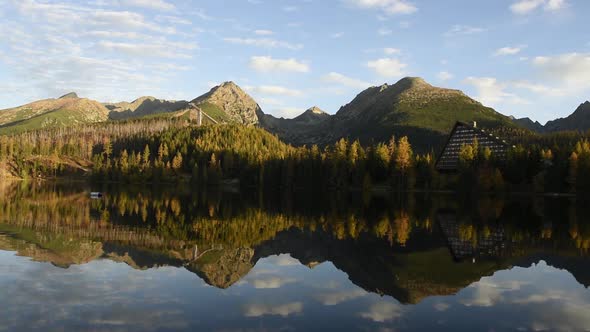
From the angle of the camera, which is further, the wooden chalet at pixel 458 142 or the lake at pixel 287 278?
the wooden chalet at pixel 458 142

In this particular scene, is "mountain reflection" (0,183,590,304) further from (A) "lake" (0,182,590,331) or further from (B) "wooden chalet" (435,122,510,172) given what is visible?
(B) "wooden chalet" (435,122,510,172)

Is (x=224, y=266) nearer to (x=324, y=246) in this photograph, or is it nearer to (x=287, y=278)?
(x=287, y=278)

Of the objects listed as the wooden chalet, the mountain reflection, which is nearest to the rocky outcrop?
the mountain reflection

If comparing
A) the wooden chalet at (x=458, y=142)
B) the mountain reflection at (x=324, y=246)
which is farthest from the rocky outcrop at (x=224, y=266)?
the wooden chalet at (x=458, y=142)

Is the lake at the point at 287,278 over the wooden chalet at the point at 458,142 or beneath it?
beneath

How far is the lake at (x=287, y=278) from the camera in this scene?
1858 centimetres

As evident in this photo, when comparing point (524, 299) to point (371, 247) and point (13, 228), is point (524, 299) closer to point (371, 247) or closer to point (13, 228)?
point (371, 247)

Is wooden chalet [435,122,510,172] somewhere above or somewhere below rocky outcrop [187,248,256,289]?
above

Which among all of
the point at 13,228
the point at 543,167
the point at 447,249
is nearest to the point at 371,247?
the point at 447,249

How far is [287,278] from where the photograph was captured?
1086 inches

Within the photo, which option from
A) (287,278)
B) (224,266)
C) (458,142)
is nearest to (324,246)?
(287,278)

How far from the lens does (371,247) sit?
37406mm

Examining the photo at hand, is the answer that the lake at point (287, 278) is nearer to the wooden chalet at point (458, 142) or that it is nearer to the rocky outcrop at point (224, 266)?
the rocky outcrop at point (224, 266)

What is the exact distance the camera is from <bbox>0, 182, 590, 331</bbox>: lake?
61.0ft
